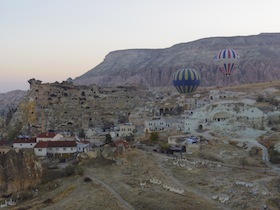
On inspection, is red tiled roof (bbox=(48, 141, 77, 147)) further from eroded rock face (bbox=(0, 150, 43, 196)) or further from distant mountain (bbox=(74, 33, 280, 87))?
distant mountain (bbox=(74, 33, 280, 87))

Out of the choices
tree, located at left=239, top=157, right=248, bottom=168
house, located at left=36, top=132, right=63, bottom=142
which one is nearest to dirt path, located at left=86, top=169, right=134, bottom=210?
house, located at left=36, top=132, right=63, bottom=142

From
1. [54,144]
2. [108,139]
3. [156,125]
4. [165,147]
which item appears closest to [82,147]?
[54,144]

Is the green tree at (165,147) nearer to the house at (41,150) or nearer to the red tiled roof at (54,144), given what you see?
the red tiled roof at (54,144)

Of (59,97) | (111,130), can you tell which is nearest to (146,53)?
(59,97)

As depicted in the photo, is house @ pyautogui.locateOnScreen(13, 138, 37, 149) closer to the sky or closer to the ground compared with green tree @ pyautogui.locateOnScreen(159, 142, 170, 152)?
closer to the sky

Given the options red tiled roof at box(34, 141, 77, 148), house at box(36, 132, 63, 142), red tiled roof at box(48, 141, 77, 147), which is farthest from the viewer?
house at box(36, 132, 63, 142)

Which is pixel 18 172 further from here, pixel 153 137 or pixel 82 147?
pixel 153 137

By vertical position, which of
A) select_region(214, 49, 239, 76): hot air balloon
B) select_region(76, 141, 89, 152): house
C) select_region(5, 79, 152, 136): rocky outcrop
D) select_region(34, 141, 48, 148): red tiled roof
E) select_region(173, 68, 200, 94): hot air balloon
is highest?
select_region(214, 49, 239, 76): hot air balloon

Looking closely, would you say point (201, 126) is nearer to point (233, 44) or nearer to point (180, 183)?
point (180, 183)
